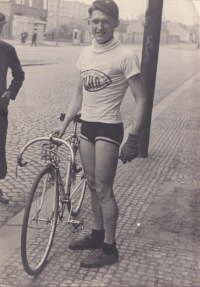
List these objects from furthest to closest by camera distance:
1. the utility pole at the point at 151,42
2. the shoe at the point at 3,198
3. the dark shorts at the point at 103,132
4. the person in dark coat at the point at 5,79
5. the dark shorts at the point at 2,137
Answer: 1. the utility pole at the point at 151,42
2. the shoe at the point at 3,198
3. the dark shorts at the point at 2,137
4. the person in dark coat at the point at 5,79
5. the dark shorts at the point at 103,132

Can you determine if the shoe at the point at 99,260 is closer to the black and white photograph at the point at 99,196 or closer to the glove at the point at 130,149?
the black and white photograph at the point at 99,196

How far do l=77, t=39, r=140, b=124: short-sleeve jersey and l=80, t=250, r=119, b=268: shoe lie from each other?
→ 0.94 meters

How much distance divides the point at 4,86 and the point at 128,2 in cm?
136

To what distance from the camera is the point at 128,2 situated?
4.45 meters

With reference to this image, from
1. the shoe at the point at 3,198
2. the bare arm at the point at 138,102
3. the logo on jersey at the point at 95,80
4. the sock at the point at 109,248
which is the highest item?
the logo on jersey at the point at 95,80

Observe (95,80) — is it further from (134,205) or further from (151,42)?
(151,42)

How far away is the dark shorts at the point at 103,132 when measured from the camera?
326cm

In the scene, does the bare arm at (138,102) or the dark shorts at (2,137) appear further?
the dark shorts at (2,137)

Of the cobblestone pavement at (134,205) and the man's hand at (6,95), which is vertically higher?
the man's hand at (6,95)

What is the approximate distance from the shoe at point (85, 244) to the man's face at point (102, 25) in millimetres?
1454

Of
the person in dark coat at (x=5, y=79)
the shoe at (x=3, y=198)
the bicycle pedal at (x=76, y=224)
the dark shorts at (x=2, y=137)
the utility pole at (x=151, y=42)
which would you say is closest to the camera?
the bicycle pedal at (x=76, y=224)

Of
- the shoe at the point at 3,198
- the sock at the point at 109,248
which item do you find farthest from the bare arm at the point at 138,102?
the shoe at the point at 3,198

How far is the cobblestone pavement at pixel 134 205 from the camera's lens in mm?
3186

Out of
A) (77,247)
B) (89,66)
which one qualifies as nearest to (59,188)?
(77,247)
